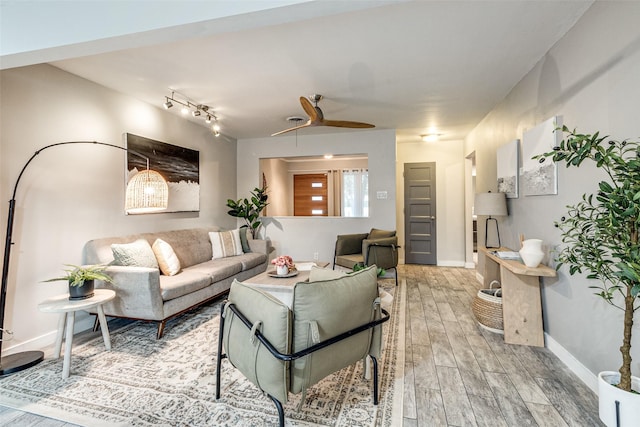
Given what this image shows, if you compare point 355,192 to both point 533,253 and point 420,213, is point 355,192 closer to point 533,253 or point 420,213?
point 420,213

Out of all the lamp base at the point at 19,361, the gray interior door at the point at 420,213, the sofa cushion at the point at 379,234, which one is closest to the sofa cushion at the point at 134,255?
the lamp base at the point at 19,361

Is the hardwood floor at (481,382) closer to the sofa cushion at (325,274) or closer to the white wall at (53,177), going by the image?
the sofa cushion at (325,274)

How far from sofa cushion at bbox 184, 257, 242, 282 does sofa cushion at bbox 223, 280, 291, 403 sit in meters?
1.98

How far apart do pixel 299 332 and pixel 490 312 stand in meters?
2.29

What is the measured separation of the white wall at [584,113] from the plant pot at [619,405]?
13.3 inches

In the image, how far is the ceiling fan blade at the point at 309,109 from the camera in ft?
9.83

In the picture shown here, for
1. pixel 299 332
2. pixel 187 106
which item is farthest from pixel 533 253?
pixel 187 106

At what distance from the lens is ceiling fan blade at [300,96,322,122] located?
3.00 meters

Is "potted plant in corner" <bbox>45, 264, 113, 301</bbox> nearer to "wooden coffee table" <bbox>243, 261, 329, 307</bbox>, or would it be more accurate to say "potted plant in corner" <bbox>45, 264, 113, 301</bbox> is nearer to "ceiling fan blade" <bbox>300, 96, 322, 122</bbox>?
"wooden coffee table" <bbox>243, 261, 329, 307</bbox>

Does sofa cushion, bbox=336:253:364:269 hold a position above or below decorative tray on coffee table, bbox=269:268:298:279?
below

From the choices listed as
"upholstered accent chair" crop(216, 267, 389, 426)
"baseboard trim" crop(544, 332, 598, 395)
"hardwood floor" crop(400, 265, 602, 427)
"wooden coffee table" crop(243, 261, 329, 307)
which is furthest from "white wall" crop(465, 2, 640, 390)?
"wooden coffee table" crop(243, 261, 329, 307)

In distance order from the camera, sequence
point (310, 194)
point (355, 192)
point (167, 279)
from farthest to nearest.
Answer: point (310, 194) < point (355, 192) < point (167, 279)

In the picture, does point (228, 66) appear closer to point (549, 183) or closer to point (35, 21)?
point (35, 21)

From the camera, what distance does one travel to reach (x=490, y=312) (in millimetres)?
2908
